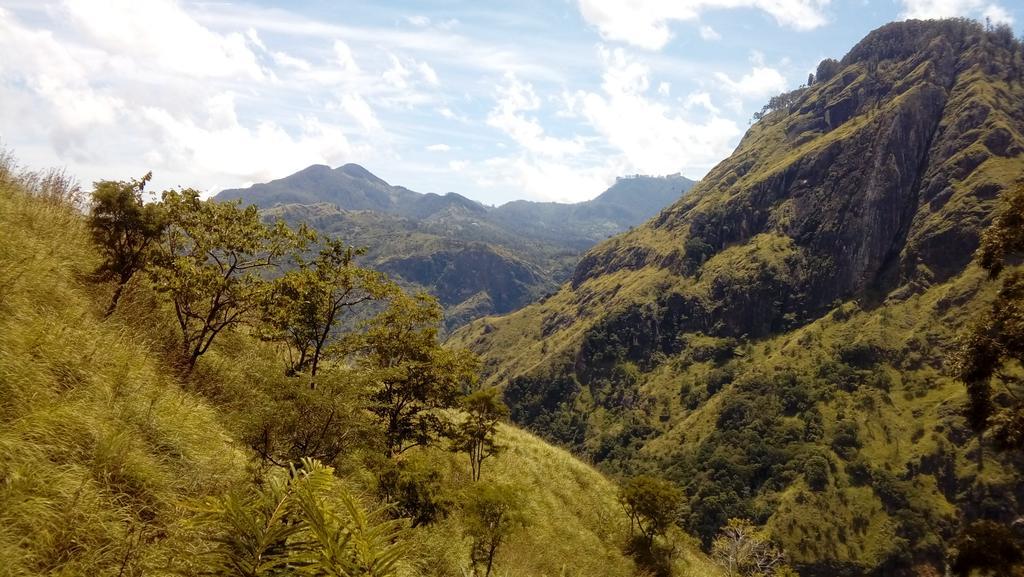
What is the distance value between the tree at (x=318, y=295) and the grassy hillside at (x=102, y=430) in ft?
7.15

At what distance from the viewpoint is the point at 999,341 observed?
12.9 metres

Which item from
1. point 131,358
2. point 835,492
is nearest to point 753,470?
point 835,492

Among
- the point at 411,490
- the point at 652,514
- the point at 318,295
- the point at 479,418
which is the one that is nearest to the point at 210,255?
the point at 318,295

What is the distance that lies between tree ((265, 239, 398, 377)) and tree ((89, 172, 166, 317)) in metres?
4.13

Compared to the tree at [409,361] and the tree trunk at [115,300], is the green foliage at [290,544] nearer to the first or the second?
the tree trunk at [115,300]

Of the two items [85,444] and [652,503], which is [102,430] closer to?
[85,444]

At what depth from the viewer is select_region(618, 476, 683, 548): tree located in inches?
1047

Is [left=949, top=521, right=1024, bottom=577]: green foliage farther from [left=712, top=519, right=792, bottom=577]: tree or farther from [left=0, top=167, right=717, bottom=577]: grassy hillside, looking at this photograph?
[left=712, top=519, right=792, bottom=577]: tree

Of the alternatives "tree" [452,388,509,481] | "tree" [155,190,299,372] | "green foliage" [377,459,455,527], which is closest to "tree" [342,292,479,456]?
"tree" [452,388,509,481]

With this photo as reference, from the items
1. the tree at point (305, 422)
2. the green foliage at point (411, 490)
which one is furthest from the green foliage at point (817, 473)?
the tree at point (305, 422)

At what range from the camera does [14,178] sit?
61.1ft

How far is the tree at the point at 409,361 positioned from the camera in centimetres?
2161

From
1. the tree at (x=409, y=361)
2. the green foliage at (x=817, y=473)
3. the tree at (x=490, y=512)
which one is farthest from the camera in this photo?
the green foliage at (x=817, y=473)

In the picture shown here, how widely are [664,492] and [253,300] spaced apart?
21.7m
